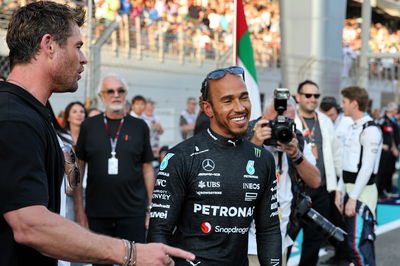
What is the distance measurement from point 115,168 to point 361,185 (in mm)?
2219

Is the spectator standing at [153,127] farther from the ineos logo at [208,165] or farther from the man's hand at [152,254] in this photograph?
the man's hand at [152,254]

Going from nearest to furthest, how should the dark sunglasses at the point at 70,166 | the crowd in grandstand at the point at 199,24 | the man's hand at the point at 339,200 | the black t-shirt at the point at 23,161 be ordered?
1. the black t-shirt at the point at 23,161
2. the dark sunglasses at the point at 70,166
3. the man's hand at the point at 339,200
4. the crowd in grandstand at the point at 199,24

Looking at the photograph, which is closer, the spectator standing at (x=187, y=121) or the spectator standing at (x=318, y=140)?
the spectator standing at (x=318, y=140)

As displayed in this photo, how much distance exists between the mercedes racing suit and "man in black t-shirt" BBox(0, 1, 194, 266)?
80cm

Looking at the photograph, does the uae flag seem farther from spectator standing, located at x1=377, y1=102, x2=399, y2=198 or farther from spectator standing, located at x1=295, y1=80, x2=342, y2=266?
spectator standing, located at x1=377, y1=102, x2=399, y2=198

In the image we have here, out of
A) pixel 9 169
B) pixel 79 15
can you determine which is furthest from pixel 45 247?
pixel 79 15

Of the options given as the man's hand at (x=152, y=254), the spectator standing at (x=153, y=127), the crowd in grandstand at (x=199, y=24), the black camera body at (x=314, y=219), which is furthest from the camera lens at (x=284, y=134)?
the spectator standing at (x=153, y=127)

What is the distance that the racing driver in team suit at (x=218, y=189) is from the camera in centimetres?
273

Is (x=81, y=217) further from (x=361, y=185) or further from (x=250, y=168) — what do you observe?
(x=361, y=185)

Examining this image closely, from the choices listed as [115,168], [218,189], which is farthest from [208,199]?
[115,168]

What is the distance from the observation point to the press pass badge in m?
4.72

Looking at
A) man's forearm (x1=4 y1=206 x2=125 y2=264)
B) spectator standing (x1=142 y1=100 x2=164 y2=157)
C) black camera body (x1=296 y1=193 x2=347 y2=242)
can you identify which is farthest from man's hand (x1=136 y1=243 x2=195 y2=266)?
spectator standing (x1=142 y1=100 x2=164 y2=157)

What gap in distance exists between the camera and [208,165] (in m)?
2.76

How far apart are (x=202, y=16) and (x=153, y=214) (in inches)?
504
